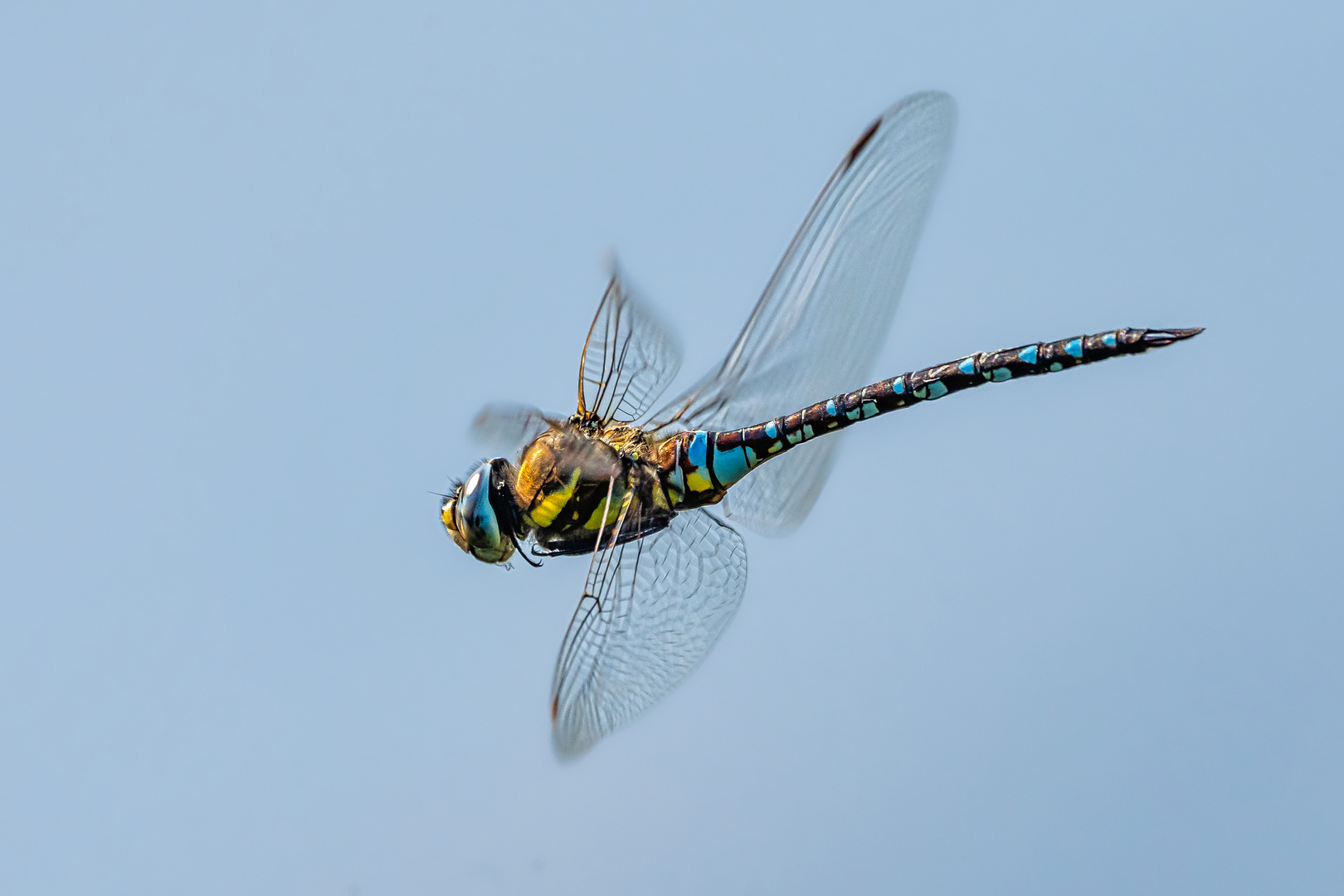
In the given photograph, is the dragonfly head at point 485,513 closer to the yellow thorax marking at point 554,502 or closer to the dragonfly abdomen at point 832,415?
the yellow thorax marking at point 554,502

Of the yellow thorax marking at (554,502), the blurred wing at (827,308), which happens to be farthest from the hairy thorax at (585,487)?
the blurred wing at (827,308)

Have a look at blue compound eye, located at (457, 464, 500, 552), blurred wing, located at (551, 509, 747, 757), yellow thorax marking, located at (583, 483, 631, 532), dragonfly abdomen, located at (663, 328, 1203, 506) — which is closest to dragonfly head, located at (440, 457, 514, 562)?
blue compound eye, located at (457, 464, 500, 552)

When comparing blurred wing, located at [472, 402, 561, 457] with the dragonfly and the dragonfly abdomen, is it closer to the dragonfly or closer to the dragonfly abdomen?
the dragonfly

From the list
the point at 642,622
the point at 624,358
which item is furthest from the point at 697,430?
the point at 642,622

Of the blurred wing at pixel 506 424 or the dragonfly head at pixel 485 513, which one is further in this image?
the dragonfly head at pixel 485 513

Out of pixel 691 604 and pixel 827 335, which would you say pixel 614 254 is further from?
pixel 691 604
